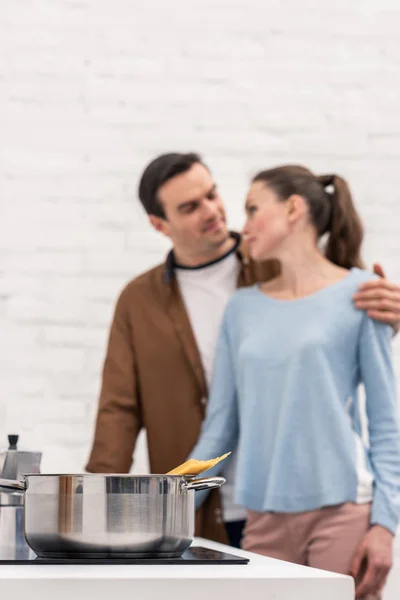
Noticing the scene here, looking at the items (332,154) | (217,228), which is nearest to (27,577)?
(217,228)

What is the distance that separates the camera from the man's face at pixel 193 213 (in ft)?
9.32

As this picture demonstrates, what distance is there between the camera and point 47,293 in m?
3.22

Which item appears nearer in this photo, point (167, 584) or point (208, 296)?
point (167, 584)

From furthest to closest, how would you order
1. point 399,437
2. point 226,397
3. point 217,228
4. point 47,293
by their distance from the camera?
point 47,293
point 217,228
point 226,397
point 399,437

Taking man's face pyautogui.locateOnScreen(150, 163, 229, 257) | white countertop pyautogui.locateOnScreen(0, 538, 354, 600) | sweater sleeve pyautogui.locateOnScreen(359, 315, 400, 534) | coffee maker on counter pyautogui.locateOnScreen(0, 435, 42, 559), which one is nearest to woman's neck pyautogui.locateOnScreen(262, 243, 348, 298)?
sweater sleeve pyautogui.locateOnScreen(359, 315, 400, 534)

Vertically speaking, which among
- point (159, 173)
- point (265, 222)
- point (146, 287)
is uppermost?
point (159, 173)

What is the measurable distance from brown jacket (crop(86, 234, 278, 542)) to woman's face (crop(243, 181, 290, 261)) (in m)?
0.15

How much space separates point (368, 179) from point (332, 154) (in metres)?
0.15

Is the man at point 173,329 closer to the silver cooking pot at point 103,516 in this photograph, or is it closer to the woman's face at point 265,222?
the woman's face at point 265,222

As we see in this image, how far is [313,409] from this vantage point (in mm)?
2381

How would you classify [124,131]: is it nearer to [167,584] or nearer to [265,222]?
[265,222]

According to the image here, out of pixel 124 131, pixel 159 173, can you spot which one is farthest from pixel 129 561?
pixel 124 131

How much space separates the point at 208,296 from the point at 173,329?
0.47 feet

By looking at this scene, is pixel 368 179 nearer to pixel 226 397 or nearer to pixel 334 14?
pixel 334 14
